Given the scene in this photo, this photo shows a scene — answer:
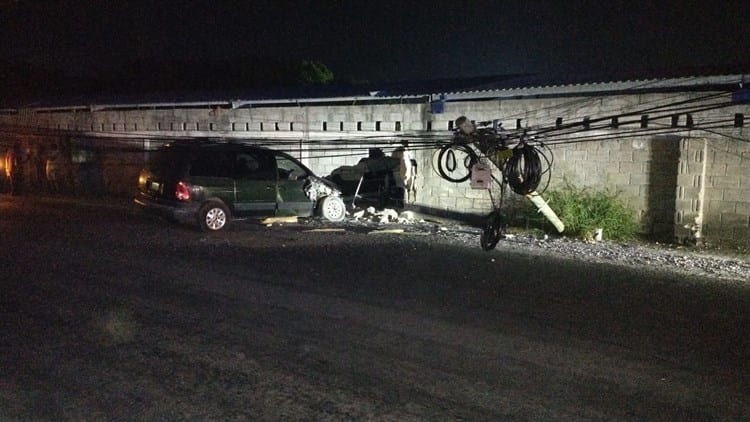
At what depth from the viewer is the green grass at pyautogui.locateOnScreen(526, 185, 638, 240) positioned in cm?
1173

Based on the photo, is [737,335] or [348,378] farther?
[737,335]

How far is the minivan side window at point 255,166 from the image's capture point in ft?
42.2

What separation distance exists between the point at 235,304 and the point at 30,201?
13325 mm

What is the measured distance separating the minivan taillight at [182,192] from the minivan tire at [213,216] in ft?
1.23

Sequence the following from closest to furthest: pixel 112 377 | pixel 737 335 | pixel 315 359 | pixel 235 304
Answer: pixel 112 377, pixel 315 359, pixel 737 335, pixel 235 304

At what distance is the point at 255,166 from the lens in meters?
13.1

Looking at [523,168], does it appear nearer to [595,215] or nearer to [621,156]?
[595,215]

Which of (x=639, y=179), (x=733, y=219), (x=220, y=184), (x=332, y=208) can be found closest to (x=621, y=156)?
(x=639, y=179)

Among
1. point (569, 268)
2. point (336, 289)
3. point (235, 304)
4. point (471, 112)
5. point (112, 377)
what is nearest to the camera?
point (112, 377)

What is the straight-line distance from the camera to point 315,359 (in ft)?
17.9

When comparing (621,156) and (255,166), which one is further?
(255,166)

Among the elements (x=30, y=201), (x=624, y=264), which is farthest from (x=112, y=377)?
(x=30, y=201)

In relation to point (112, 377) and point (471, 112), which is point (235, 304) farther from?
point (471, 112)

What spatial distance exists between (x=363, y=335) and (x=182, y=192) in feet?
22.9
